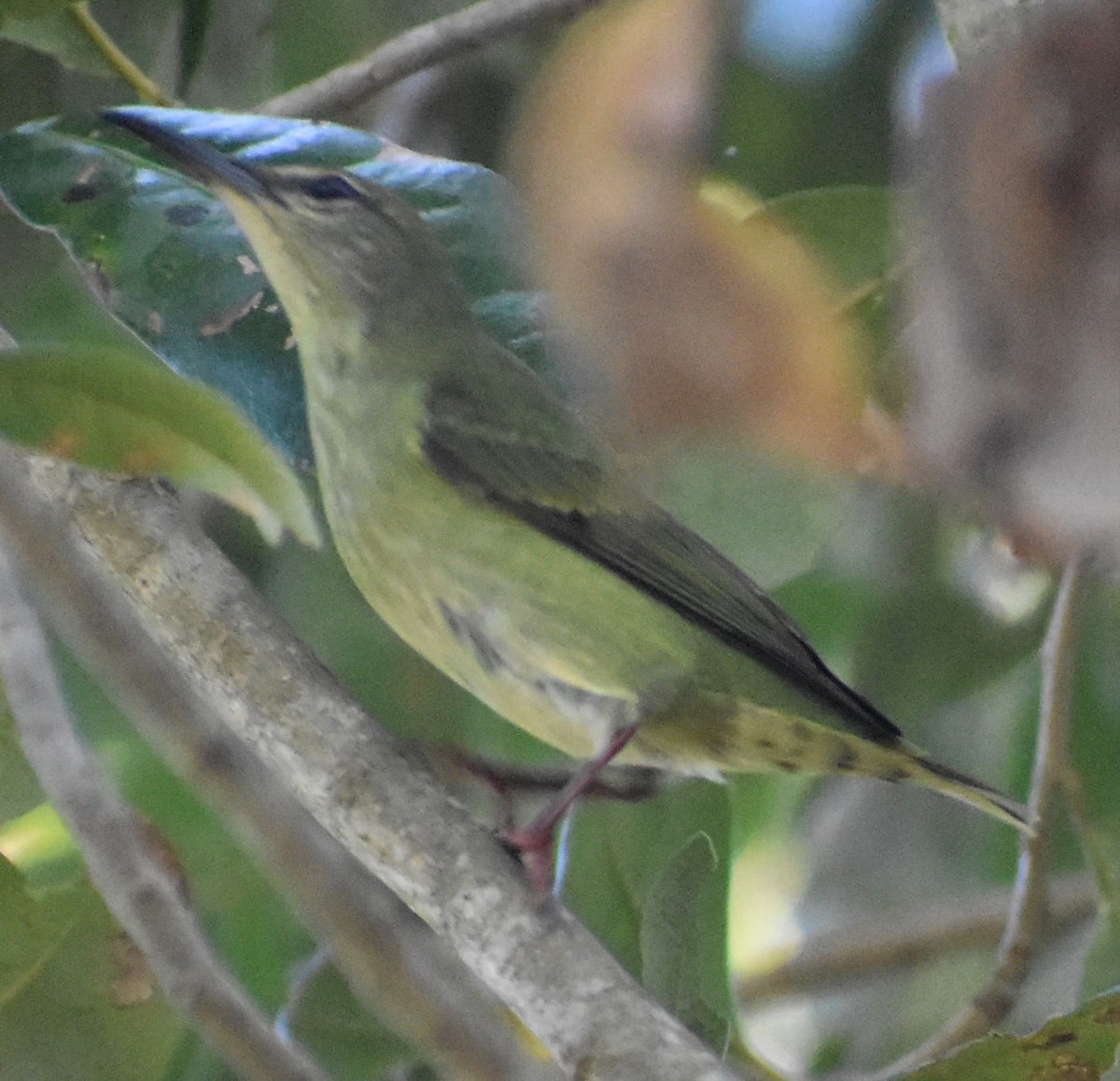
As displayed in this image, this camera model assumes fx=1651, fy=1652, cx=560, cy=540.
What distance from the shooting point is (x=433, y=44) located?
1.70 metres

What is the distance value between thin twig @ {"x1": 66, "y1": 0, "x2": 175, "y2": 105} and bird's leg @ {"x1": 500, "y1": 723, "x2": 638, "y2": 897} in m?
0.81

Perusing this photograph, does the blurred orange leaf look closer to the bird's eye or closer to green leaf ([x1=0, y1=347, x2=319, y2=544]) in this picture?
the bird's eye

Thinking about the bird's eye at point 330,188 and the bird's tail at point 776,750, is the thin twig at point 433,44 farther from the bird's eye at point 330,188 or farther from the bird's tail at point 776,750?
the bird's tail at point 776,750

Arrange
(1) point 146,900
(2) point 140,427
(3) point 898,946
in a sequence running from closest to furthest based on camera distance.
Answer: (2) point 140,427 → (1) point 146,900 → (3) point 898,946

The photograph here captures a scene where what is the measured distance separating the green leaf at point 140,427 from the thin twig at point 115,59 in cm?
83

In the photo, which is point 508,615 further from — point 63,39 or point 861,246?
point 63,39

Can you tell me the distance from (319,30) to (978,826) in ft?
4.49

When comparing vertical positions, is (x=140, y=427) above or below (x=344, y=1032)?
above

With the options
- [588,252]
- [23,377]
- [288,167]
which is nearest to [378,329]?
[288,167]

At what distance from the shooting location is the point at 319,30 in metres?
2.01

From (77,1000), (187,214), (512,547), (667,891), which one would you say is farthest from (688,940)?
(187,214)

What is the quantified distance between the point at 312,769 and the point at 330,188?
673mm

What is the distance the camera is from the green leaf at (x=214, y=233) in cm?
141

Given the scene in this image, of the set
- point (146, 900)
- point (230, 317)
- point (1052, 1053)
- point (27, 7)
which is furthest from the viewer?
point (230, 317)
